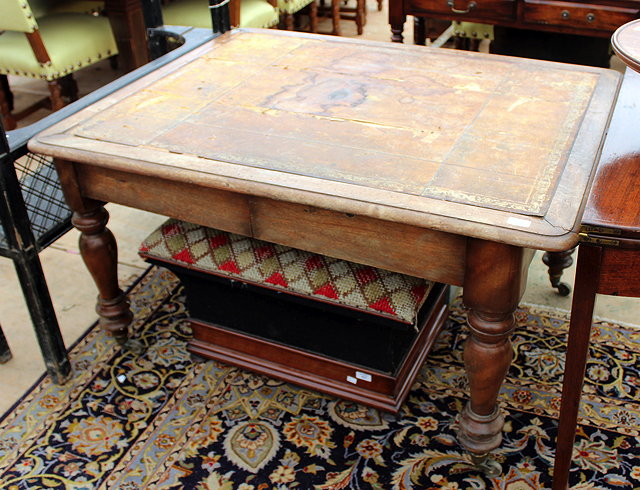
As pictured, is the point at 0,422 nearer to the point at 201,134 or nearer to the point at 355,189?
the point at 201,134

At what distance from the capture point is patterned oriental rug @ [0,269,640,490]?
5.98ft

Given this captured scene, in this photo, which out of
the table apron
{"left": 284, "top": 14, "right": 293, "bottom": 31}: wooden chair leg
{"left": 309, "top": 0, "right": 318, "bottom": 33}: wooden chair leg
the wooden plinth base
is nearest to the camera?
the table apron

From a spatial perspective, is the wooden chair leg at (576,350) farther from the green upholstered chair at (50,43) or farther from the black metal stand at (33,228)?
the green upholstered chair at (50,43)

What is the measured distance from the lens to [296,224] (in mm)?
1631

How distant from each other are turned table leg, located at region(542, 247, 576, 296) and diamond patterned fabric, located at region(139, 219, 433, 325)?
0.76 m

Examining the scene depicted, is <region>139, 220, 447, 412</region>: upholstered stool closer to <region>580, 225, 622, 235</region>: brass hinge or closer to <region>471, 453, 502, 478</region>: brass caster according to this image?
<region>471, 453, 502, 478</region>: brass caster

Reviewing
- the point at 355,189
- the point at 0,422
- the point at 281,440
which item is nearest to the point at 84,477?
A: the point at 0,422

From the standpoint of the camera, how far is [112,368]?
2211mm

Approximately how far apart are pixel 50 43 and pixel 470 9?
2.09 meters

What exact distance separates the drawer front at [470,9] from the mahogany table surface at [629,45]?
1447 mm

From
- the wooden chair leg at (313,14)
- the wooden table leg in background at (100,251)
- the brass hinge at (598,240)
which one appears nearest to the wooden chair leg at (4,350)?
the wooden table leg in background at (100,251)

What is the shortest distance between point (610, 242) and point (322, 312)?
85 centimetres

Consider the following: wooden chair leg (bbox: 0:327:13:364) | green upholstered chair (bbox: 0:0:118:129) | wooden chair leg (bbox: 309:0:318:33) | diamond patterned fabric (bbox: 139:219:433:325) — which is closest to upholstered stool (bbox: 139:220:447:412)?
diamond patterned fabric (bbox: 139:219:433:325)

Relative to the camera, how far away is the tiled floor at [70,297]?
88.8 inches
